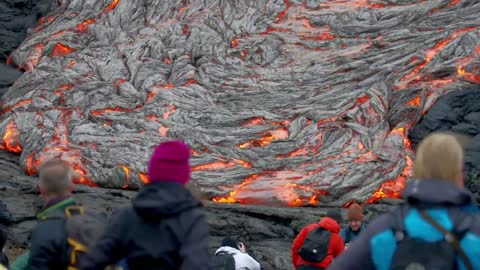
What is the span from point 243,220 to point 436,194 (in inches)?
681

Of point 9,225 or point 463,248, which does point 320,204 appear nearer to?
point 9,225

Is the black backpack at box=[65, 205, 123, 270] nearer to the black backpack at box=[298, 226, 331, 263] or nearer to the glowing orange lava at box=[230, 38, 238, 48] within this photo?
the black backpack at box=[298, 226, 331, 263]

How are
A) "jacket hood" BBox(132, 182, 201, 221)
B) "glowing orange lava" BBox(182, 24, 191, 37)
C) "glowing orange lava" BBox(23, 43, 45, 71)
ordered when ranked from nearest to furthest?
1. "jacket hood" BBox(132, 182, 201, 221)
2. "glowing orange lava" BBox(182, 24, 191, 37)
3. "glowing orange lava" BBox(23, 43, 45, 71)

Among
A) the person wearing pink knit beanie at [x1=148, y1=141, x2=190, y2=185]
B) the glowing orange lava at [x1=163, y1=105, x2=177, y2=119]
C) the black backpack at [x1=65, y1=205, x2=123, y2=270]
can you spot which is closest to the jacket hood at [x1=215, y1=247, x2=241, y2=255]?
the black backpack at [x1=65, y1=205, x2=123, y2=270]

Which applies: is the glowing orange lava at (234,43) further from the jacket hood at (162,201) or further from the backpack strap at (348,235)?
the jacket hood at (162,201)

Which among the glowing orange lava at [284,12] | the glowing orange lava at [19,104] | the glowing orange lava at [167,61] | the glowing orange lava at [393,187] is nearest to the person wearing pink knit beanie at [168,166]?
the glowing orange lava at [393,187]

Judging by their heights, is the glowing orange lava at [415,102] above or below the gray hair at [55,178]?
below

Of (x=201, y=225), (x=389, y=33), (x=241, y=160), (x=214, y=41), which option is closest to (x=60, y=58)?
(x=214, y=41)

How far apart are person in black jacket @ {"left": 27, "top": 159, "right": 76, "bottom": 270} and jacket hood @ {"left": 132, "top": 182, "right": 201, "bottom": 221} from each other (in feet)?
3.39

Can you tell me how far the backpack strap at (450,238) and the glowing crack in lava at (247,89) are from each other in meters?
18.2

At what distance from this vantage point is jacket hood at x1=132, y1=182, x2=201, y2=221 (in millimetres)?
6406

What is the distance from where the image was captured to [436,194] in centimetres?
537

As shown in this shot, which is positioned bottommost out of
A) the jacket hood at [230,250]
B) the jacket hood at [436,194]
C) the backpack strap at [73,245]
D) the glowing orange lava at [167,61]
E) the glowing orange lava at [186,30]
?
the jacket hood at [230,250]

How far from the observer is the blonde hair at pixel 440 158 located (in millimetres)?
5395
